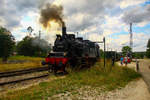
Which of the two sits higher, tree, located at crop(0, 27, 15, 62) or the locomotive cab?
tree, located at crop(0, 27, 15, 62)

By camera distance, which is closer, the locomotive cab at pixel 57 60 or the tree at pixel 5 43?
the locomotive cab at pixel 57 60

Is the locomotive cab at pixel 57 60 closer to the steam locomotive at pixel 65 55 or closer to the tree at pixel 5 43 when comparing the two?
the steam locomotive at pixel 65 55

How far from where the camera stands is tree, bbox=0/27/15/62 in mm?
29547

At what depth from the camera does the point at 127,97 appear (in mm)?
5672

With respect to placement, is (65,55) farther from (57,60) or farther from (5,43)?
(5,43)

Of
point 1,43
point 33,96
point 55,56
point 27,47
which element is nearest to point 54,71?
point 55,56

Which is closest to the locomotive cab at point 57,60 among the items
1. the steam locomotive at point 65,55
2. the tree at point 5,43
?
the steam locomotive at point 65,55

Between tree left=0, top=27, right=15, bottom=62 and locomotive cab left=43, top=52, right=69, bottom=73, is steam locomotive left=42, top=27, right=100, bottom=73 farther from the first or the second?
tree left=0, top=27, right=15, bottom=62

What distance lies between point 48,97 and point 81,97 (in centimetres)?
130

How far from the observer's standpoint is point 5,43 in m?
30.0

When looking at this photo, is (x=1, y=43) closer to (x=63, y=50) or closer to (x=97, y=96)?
(x=63, y=50)

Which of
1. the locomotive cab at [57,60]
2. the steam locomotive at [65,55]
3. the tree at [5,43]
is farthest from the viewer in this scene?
the tree at [5,43]

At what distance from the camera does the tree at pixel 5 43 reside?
29.5 metres

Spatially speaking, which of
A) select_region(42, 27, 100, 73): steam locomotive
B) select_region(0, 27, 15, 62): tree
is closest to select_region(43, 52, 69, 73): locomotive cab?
select_region(42, 27, 100, 73): steam locomotive
